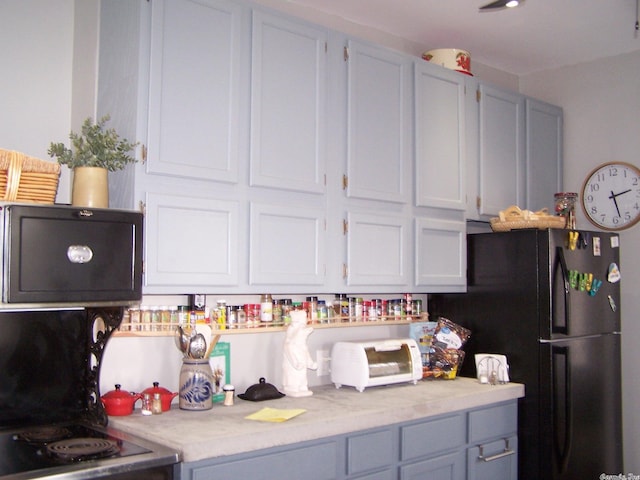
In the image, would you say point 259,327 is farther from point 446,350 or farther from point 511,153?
point 511,153

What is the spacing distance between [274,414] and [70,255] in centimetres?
90

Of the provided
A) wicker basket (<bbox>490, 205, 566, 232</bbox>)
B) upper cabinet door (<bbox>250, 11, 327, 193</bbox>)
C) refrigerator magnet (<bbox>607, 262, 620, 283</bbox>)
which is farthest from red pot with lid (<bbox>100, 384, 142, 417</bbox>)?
refrigerator magnet (<bbox>607, 262, 620, 283</bbox>)

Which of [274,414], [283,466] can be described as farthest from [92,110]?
[283,466]

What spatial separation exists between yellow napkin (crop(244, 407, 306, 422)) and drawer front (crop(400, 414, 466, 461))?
481 mm

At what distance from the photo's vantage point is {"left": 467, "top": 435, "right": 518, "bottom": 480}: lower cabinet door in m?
2.93

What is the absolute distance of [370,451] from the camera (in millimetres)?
2496

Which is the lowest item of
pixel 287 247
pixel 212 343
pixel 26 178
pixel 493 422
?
pixel 493 422

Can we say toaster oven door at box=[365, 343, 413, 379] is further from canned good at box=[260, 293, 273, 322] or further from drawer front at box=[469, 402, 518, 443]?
canned good at box=[260, 293, 273, 322]

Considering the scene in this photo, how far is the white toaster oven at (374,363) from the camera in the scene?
2914 millimetres

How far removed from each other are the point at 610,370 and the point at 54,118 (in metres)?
2.94

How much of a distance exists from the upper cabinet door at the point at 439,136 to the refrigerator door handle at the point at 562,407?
88 cm

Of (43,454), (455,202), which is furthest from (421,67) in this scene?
(43,454)

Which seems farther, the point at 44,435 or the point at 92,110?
the point at 92,110

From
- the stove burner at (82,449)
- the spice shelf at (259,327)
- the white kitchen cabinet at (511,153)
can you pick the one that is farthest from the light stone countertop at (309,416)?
the white kitchen cabinet at (511,153)
